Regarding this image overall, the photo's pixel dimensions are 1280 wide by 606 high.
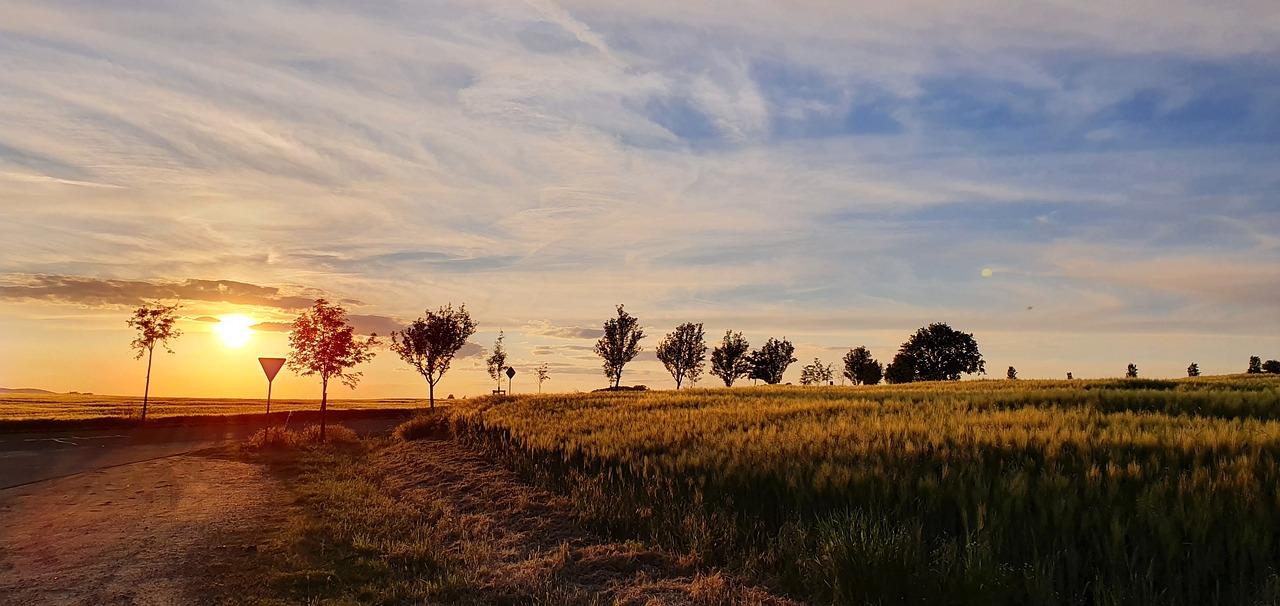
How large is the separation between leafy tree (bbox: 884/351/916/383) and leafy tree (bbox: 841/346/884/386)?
7.05 m

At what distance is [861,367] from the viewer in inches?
4774

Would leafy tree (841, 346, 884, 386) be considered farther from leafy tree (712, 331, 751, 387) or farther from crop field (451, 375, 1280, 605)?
crop field (451, 375, 1280, 605)

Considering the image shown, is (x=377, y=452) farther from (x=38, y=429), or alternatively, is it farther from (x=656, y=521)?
(x=38, y=429)

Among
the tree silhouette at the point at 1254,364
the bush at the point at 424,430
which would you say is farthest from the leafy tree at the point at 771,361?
the bush at the point at 424,430

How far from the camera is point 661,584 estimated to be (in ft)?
24.8

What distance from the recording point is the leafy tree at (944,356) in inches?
4188

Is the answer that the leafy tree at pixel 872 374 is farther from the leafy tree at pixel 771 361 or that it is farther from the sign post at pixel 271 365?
the sign post at pixel 271 365

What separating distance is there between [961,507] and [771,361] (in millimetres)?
108253

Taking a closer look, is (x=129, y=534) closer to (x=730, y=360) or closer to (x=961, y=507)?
(x=961, y=507)

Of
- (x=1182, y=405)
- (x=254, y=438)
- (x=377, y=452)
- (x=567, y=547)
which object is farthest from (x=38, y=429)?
(x=1182, y=405)

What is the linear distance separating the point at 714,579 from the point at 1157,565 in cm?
400

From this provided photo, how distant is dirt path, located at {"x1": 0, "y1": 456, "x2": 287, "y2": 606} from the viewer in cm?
837

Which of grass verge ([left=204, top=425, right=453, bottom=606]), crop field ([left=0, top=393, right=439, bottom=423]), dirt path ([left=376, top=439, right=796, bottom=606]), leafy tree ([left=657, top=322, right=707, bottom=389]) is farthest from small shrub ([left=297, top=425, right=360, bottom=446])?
leafy tree ([left=657, top=322, right=707, bottom=389])

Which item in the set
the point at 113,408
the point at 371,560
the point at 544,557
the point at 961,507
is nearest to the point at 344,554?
the point at 371,560
